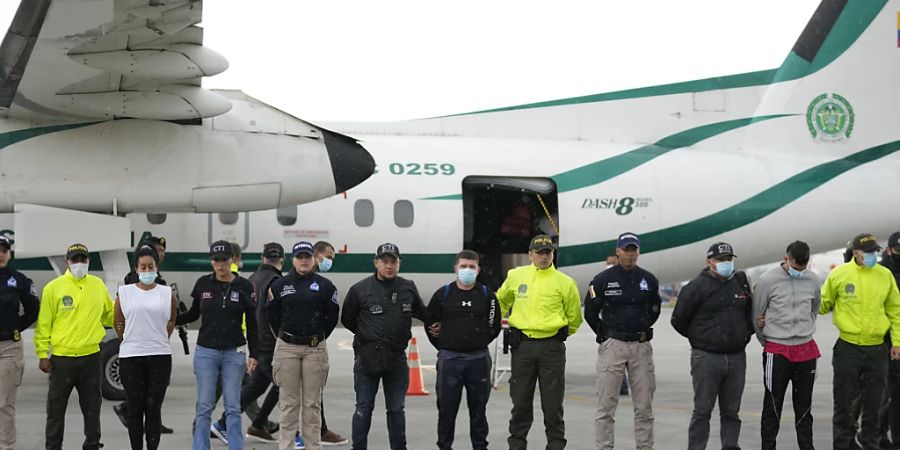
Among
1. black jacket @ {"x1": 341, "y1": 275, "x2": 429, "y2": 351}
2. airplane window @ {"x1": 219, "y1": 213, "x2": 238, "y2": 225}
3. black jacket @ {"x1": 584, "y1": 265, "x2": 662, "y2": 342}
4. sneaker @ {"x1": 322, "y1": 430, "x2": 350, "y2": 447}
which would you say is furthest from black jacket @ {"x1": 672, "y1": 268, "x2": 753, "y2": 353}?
airplane window @ {"x1": 219, "y1": 213, "x2": 238, "y2": 225}

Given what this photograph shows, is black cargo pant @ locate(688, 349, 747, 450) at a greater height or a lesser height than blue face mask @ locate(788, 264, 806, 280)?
lesser

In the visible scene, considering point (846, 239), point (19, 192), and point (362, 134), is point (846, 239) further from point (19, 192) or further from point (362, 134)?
point (19, 192)

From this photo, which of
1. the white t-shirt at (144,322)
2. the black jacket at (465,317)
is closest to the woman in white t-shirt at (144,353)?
the white t-shirt at (144,322)

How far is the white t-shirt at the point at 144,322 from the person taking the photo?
8.67 metres

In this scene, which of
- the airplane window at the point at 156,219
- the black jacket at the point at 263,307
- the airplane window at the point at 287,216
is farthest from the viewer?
the airplane window at the point at 287,216

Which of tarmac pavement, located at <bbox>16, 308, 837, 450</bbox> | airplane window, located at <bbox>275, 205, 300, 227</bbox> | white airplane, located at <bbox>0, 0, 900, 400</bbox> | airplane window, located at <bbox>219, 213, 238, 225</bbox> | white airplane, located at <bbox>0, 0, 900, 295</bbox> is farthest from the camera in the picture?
airplane window, located at <bbox>275, 205, 300, 227</bbox>

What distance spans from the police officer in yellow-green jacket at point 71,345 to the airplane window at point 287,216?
508 cm

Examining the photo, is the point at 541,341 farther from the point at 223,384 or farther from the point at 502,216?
the point at 502,216

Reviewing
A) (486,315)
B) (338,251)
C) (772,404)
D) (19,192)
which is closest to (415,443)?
(486,315)

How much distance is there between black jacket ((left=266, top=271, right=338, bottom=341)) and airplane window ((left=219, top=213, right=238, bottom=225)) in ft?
16.0

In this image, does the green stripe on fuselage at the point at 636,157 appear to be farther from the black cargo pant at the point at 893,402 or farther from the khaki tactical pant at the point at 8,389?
the khaki tactical pant at the point at 8,389

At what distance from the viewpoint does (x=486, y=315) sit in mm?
9156

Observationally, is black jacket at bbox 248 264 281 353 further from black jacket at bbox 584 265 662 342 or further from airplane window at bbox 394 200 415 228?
airplane window at bbox 394 200 415 228

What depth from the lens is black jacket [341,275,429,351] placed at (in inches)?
355
